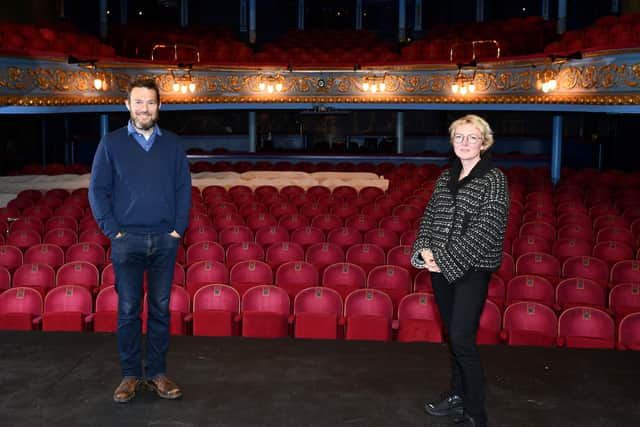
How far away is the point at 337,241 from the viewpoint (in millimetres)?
8383

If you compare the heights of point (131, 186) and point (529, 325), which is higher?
point (131, 186)

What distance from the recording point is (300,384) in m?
2.96

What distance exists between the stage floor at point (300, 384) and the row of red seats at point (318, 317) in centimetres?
167

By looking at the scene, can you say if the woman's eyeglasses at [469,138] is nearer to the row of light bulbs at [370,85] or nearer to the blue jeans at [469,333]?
the blue jeans at [469,333]

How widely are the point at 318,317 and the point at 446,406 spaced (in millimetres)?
2689

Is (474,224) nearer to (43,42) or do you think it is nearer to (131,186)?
(131,186)

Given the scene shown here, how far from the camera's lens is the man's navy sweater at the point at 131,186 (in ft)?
8.93

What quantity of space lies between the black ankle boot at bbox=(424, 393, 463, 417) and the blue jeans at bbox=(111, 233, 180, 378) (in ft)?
4.09

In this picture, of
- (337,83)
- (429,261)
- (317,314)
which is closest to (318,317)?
(317,314)

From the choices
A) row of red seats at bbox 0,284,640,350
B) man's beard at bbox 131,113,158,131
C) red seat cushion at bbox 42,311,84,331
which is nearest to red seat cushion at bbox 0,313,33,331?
row of red seats at bbox 0,284,640,350

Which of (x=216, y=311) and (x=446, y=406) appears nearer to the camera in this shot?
(x=446, y=406)

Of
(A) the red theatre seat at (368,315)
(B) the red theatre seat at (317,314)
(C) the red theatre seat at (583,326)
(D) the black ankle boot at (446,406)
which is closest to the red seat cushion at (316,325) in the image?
(B) the red theatre seat at (317,314)

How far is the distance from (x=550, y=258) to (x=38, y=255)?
236 inches

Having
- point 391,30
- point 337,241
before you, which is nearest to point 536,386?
point 337,241
